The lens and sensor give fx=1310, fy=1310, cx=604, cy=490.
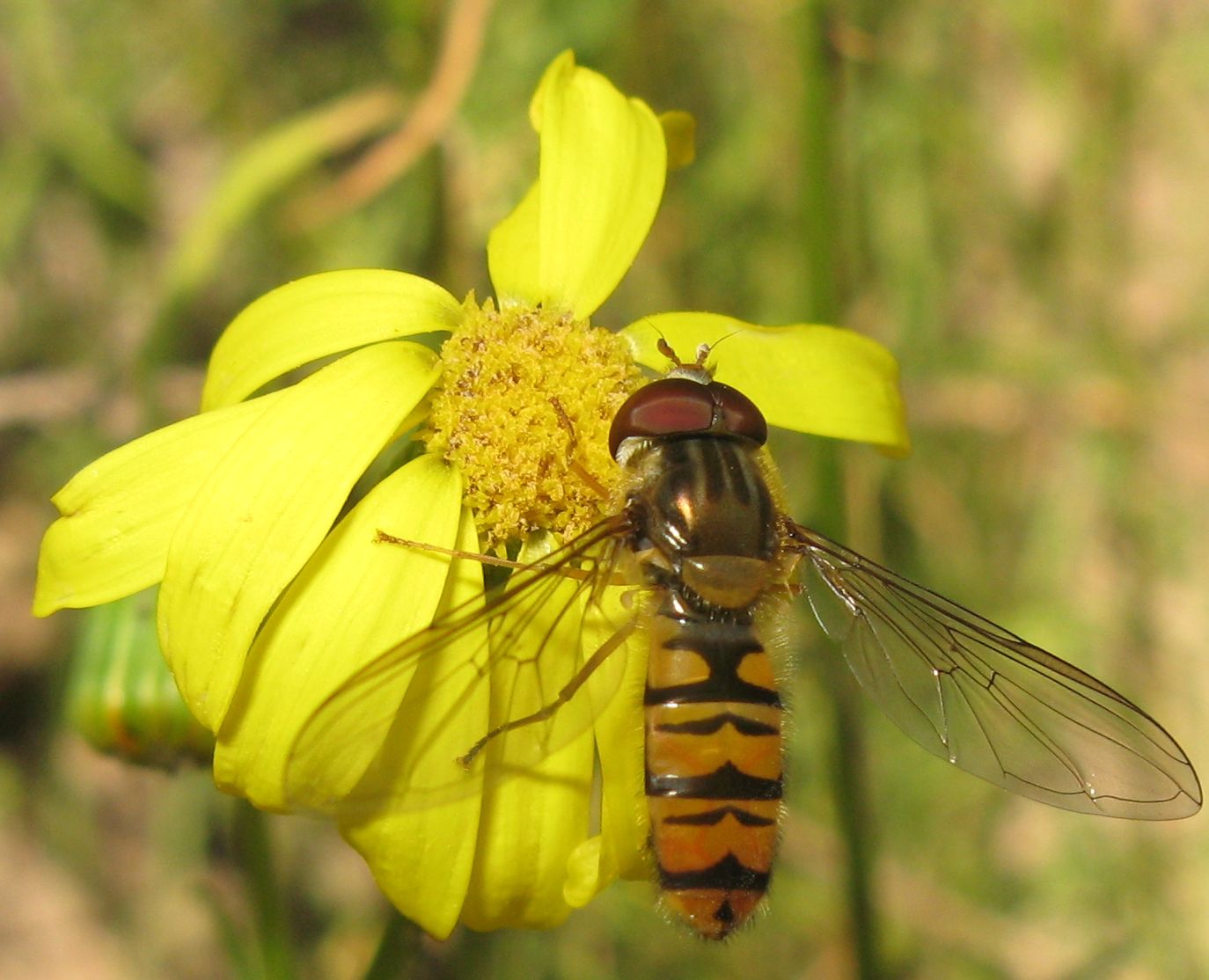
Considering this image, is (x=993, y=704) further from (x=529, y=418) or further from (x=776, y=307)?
(x=776, y=307)

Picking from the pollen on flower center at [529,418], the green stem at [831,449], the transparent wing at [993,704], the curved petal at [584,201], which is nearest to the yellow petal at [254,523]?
the pollen on flower center at [529,418]

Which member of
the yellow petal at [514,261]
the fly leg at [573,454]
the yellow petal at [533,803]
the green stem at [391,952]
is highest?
the yellow petal at [514,261]

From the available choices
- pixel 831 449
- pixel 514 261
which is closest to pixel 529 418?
pixel 514 261

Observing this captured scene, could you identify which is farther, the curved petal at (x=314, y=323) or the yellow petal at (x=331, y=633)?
the curved petal at (x=314, y=323)

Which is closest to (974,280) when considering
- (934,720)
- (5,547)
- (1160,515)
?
(1160,515)

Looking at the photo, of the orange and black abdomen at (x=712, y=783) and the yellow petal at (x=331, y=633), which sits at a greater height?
the yellow petal at (x=331, y=633)

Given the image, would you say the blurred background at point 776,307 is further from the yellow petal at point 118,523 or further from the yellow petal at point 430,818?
the yellow petal at point 430,818
